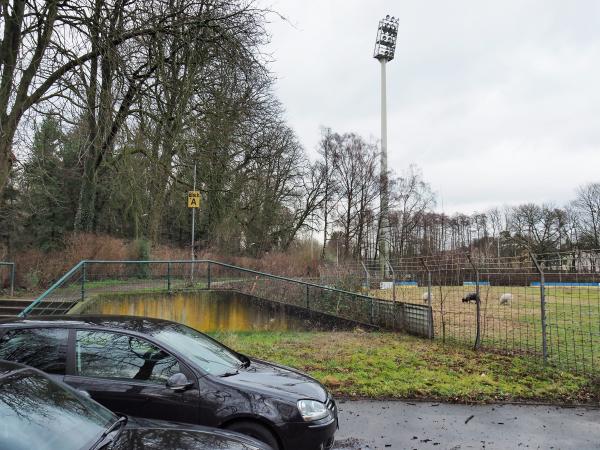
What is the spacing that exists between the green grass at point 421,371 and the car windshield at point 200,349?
102 inches

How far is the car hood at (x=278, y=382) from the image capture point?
461 centimetres

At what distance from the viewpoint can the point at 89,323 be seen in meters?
4.85

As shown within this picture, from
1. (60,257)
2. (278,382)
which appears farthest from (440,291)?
(60,257)

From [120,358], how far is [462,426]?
4055 millimetres

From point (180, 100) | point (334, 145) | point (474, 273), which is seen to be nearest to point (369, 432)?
point (474, 273)

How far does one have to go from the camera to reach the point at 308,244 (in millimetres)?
46062

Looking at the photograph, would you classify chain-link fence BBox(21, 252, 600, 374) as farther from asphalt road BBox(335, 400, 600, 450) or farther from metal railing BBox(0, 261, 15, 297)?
metal railing BBox(0, 261, 15, 297)

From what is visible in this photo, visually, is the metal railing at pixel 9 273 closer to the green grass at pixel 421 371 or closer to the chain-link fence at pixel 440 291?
the chain-link fence at pixel 440 291

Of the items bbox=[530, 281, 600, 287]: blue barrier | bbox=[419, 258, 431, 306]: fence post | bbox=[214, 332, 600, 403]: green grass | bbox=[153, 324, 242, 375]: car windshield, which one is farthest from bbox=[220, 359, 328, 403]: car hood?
bbox=[419, 258, 431, 306]: fence post

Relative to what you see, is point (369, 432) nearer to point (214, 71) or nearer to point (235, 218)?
point (214, 71)

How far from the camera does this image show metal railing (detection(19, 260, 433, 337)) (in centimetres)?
1284

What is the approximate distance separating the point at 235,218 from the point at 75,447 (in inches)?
1177

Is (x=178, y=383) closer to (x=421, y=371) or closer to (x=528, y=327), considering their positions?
(x=421, y=371)

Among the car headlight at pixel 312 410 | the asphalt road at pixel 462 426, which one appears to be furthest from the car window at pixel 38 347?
the asphalt road at pixel 462 426
